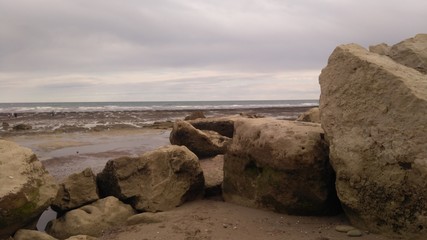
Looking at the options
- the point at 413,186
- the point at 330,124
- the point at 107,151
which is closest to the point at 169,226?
the point at 330,124

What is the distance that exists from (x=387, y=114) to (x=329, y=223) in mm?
2118

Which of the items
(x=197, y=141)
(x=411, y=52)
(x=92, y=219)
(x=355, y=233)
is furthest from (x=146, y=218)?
(x=411, y=52)

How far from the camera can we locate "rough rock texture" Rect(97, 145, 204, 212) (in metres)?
8.73

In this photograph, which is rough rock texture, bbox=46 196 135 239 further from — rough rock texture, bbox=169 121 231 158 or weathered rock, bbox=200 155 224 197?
rough rock texture, bbox=169 121 231 158

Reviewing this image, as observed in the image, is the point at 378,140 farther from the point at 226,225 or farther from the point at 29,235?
the point at 29,235

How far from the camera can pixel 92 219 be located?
7.94 metres

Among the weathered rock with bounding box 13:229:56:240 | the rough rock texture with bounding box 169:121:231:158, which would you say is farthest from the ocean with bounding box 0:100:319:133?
the weathered rock with bounding box 13:229:56:240

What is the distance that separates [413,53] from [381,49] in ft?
2.45

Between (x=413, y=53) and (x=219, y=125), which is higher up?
(x=413, y=53)

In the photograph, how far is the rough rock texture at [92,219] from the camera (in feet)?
25.4

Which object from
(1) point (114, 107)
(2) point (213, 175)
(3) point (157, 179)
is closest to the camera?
(3) point (157, 179)

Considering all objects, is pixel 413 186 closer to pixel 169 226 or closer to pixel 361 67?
pixel 361 67

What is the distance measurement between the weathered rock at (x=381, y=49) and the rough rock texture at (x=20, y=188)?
6.70 metres

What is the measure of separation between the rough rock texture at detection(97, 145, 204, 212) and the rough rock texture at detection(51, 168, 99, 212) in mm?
471
